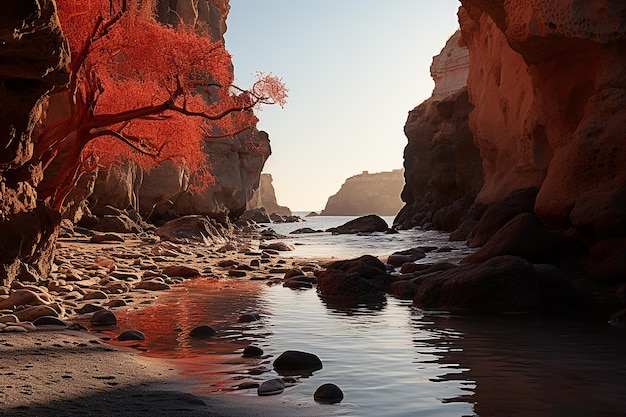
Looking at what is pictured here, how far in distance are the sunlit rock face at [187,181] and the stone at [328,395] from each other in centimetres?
1904

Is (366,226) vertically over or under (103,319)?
over

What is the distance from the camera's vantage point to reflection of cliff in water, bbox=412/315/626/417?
3.58 m

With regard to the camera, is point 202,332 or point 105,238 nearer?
point 202,332

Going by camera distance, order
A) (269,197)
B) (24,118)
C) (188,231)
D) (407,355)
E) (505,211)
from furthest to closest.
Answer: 1. (269,197)
2. (188,231)
3. (505,211)
4. (24,118)
5. (407,355)

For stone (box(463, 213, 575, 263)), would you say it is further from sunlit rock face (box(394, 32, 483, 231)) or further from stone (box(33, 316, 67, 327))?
sunlit rock face (box(394, 32, 483, 231))

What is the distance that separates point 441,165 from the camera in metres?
36.8

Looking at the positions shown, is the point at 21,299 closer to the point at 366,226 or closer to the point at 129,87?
the point at 129,87

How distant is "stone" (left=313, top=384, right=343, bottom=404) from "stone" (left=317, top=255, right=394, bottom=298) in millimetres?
5377

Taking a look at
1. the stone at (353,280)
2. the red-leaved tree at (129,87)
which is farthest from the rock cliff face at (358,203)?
the stone at (353,280)

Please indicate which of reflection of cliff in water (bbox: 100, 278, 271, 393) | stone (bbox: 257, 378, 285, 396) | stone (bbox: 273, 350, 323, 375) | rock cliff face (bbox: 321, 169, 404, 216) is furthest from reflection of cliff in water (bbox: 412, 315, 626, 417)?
rock cliff face (bbox: 321, 169, 404, 216)

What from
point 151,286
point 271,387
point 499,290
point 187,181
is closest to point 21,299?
point 151,286

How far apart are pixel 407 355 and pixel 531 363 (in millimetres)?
986

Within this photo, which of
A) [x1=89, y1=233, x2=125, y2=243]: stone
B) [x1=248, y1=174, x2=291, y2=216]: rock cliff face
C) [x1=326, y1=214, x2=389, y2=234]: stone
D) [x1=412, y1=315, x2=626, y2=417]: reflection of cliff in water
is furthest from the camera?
[x1=248, y1=174, x2=291, y2=216]: rock cliff face

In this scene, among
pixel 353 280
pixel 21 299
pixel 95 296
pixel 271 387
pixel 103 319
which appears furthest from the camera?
pixel 353 280
